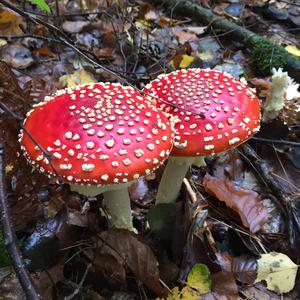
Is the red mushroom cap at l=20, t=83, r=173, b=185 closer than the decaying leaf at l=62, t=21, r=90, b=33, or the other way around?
the red mushroom cap at l=20, t=83, r=173, b=185

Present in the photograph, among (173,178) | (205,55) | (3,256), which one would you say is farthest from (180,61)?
(3,256)

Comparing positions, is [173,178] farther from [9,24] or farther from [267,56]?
[9,24]

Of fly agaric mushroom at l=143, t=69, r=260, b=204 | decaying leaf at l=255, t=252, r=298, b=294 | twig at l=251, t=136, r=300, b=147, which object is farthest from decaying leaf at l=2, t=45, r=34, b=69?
decaying leaf at l=255, t=252, r=298, b=294

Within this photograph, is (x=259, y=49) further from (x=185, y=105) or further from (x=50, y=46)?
(x=185, y=105)

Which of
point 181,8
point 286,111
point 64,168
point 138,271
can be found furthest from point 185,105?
point 181,8

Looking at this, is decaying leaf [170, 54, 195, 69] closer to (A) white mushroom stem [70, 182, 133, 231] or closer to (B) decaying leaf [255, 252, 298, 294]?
(A) white mushroom stem [70, 182, 133, 231]

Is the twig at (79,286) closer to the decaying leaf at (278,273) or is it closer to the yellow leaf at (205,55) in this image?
the decaying leaf at (278,273)

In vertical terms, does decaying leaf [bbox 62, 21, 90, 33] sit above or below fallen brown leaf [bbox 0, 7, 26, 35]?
below
